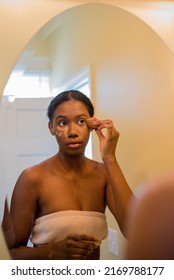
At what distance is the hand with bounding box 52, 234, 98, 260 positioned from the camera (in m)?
0.66

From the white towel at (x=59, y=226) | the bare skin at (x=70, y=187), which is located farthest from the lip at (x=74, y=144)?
the white towel at (x=59, y=226)

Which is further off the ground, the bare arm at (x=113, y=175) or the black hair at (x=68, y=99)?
the black hair at (x=68, y=99)

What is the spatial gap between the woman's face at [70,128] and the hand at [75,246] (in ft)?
0.57

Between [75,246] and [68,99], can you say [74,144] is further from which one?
[75,246]

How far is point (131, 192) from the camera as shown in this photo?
70cm

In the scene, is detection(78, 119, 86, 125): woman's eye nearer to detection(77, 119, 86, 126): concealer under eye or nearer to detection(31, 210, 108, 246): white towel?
detection(77, 119, 86, 126): concealer under eye

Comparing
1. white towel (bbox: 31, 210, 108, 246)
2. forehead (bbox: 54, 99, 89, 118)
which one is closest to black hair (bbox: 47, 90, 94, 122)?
forehead (bbox: 54, 99, 89, 118)

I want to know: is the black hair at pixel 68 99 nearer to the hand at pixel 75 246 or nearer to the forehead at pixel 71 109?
the forehead at pixel 71 109

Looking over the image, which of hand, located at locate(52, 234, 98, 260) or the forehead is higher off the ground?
the forehead

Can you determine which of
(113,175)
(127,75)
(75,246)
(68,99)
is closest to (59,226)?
(75,246)

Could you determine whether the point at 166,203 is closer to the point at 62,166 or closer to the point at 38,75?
the point at 62,166

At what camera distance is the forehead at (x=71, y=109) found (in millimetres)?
682

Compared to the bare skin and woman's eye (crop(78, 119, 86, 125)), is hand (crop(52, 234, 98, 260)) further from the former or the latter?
woman's eye (crop(78, 119, 86, 125))

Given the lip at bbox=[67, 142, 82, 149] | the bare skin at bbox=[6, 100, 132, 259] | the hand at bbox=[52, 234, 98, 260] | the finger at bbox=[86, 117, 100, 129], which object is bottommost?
the hand at bbox=[52, 234, 98, 260]
